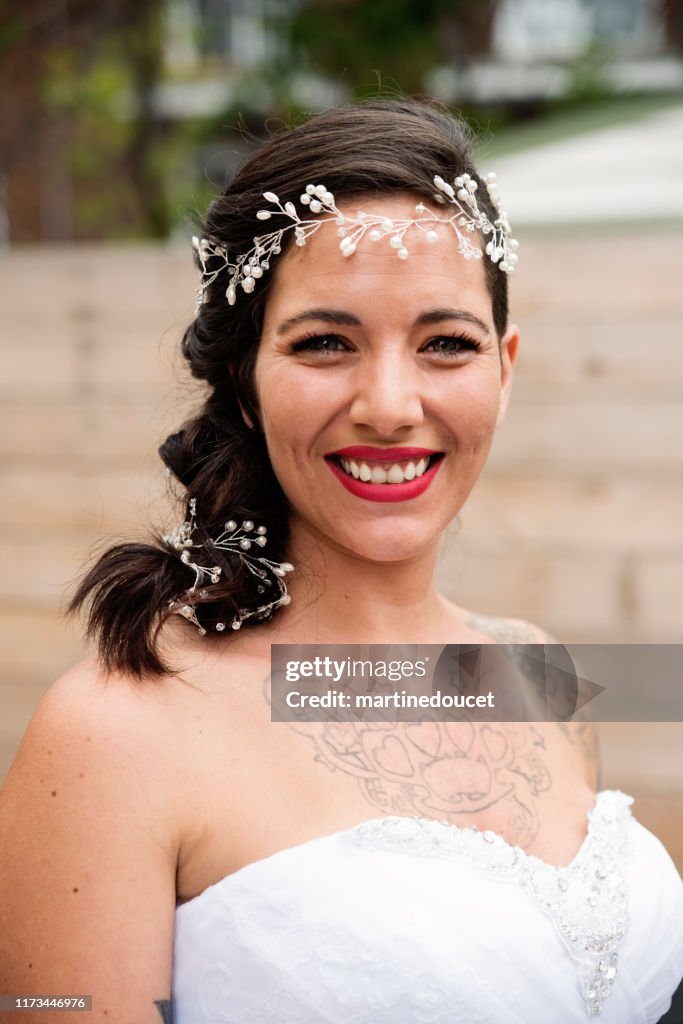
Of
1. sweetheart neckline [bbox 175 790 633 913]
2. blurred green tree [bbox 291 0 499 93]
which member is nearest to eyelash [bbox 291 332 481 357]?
sweetheart neckline [bbox 175 790 633 913]

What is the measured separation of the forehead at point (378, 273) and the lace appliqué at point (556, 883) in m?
0.81

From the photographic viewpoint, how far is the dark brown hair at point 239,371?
1708 mm

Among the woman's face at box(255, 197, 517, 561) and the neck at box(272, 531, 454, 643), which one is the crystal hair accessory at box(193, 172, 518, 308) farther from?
the neck at box(272, 531, 454, 643)

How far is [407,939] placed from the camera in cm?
158

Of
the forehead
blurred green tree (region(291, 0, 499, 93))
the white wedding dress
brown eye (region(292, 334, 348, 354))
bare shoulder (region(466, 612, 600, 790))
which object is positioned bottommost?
the white wedding dress

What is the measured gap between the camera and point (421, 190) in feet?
5.68

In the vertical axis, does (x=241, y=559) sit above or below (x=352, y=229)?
below

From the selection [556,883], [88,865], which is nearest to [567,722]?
[556,883]

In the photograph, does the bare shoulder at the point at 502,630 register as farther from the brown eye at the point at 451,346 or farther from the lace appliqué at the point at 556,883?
the brown eye at the point at 451,346

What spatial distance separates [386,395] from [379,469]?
143 millimetres

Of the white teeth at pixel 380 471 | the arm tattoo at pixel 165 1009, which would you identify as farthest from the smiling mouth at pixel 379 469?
the arm tattoo at pixel 165 1009

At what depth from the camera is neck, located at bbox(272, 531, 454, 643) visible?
191 centimetres

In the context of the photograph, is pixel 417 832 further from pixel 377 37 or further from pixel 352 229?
pixel 377 37

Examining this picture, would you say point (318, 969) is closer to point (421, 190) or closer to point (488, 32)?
point (421, 190)
